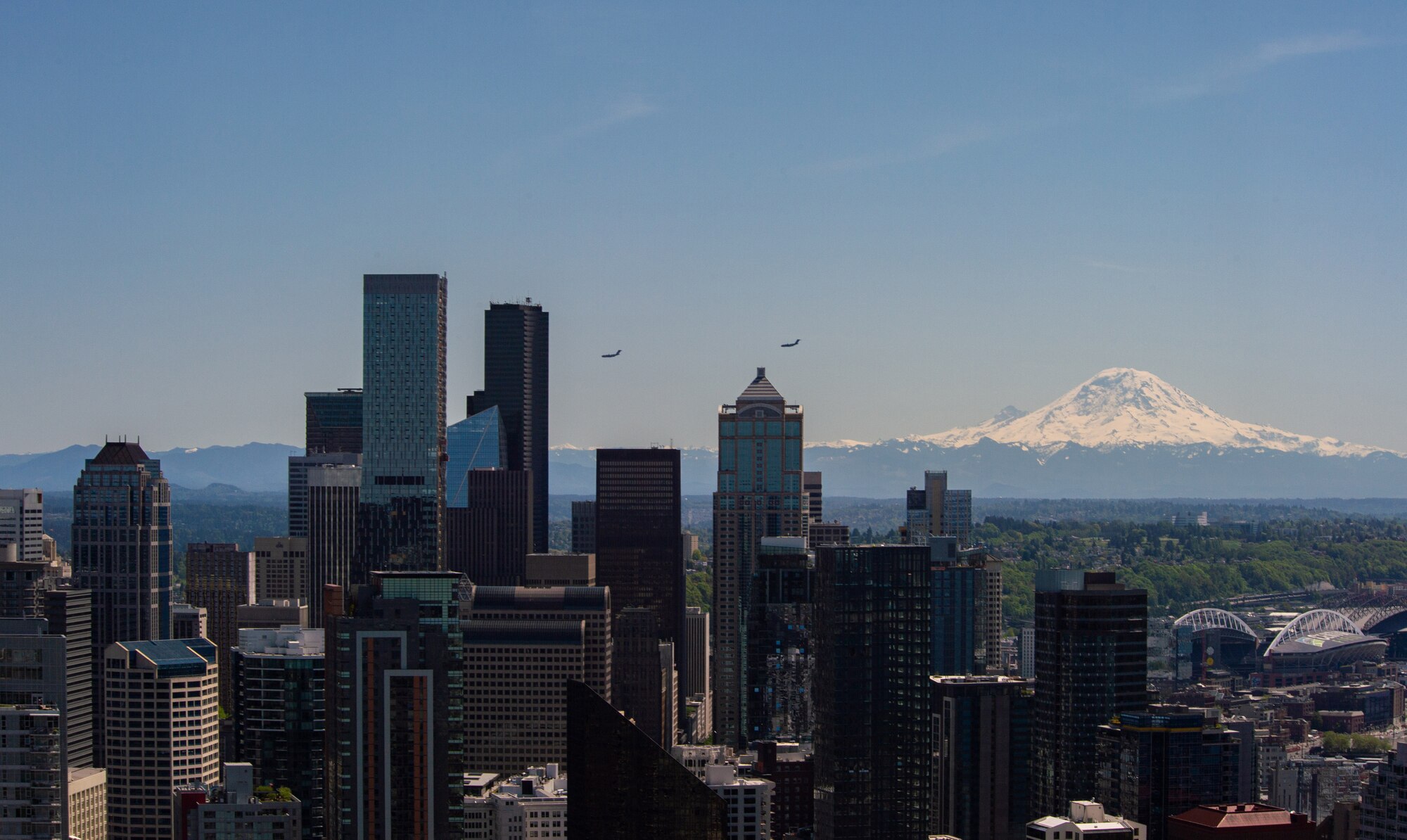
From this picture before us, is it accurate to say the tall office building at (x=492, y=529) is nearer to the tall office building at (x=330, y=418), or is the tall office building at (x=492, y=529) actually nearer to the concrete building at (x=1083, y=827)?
the tall office building at (x=330, y=418)

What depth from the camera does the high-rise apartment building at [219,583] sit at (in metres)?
162

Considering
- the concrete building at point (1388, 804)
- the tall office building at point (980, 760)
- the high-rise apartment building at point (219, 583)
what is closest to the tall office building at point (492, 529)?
the high-rise apartment building at point (219, 583)

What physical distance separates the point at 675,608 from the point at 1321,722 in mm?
59257

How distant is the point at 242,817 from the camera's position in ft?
262

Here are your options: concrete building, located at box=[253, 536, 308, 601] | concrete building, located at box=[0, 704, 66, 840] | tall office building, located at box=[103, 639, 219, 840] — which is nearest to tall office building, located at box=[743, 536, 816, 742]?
tall office building, located at box=[103, 639, 219, 840]

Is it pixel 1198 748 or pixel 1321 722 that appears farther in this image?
pixel 1321 722

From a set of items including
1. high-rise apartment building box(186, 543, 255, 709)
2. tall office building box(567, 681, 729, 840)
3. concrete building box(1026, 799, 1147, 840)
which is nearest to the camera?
tall office building box(567, 681, 729, 840)

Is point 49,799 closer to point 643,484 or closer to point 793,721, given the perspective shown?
point 793,721

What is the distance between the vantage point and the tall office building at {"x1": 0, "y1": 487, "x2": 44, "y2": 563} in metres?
182

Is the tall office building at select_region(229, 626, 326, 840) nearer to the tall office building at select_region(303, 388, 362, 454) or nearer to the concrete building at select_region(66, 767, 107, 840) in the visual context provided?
the concrete building at select_region(66, 767, 107, 840)

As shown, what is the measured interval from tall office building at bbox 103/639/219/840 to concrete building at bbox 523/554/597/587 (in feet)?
178

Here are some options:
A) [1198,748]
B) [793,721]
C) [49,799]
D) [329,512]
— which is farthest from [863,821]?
[329,512]

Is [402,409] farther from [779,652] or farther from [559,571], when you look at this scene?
[779,652]

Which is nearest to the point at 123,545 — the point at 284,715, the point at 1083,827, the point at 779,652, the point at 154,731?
the point at 154,731
